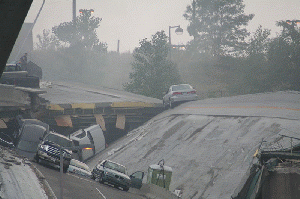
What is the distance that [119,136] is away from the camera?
4338cm

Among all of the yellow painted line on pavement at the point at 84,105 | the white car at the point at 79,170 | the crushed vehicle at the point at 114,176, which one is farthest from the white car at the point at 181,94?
the crushed vehicle at the point at 114,176

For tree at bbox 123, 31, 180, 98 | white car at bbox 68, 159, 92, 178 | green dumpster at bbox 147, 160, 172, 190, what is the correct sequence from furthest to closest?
1. tree at bbox 123, 31, 180, 98
2. white car at bbox 68, 159, 92, 178
3. green dumpster at bbox 147, 160, 172, 190

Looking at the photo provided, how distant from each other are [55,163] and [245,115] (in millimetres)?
12936

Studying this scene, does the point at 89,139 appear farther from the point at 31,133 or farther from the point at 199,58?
the point at 199,58

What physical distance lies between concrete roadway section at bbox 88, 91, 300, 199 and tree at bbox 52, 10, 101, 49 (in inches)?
2129

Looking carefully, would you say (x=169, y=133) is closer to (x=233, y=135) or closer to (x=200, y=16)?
(x=233, y=135)

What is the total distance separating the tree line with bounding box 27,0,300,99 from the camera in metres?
58.1

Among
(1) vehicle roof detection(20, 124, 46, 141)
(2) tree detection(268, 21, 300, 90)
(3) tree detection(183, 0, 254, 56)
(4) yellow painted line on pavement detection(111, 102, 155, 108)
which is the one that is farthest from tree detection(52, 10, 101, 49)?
(1) vehicle roof detection(20, 124, 46, 141)

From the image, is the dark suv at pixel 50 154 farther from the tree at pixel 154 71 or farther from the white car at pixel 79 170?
the tree at pixel 154 71

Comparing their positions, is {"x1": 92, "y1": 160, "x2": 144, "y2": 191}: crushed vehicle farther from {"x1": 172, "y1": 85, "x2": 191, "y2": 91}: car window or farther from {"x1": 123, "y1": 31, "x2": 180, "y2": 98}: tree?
{"x1": 123, "y1": 31, "x2": 180, "y2": 98}: tree

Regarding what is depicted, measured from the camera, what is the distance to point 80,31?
91.8 metres

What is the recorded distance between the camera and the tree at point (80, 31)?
297ft

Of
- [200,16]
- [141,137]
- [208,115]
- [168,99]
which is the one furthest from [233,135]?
[200,16]

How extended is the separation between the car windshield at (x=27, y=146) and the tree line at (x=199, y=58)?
3064 cm
